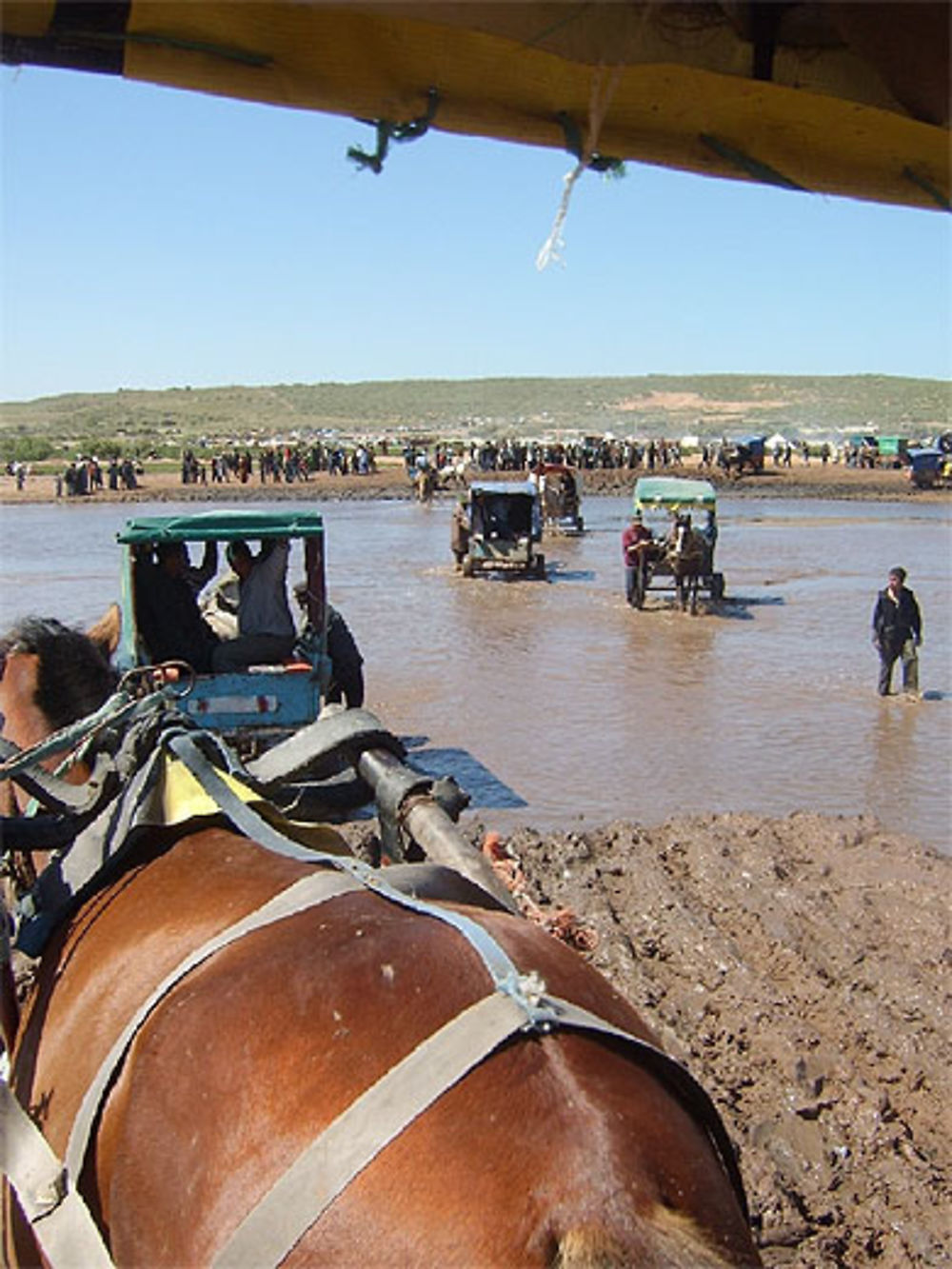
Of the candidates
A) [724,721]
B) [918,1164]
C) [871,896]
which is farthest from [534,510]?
[918,1164]

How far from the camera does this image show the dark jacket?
45.4 ft

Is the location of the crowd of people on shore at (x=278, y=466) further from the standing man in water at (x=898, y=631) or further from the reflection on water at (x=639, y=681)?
the standing man in water at (x=898, y=631)

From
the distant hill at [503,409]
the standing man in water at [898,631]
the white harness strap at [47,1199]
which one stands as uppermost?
the distant hill at [503,409]

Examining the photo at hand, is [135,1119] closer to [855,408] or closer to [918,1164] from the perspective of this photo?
[918,1164]

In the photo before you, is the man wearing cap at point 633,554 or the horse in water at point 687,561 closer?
the horse in water at point 687,561

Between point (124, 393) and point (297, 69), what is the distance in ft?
560

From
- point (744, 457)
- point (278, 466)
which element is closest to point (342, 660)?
point (278, 466)

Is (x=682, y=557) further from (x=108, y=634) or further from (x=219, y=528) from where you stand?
(x=108, y=634)

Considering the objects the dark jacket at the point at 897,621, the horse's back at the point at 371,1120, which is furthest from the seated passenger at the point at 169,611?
the dark jacket at the point at 897,621

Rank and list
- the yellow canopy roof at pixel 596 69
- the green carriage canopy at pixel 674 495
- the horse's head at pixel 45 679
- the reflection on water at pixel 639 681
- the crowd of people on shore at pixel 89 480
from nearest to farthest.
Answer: the yellow canopy roof at pixel 596 69 → the horse's head at pixel 45 679 → the reflection on water at pixel 639 681 → the green carriage canopy at pixel 674 495 → the crowd of people on shore at pixel 89 480

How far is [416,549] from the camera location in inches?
1250

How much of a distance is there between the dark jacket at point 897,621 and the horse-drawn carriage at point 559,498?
22.1m

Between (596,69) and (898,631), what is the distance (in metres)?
13.2

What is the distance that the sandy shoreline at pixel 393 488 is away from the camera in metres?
49.0
